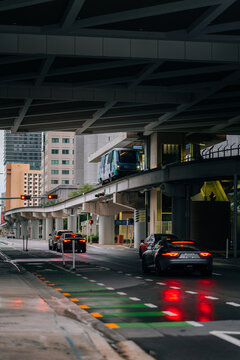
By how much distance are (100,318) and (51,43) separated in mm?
18986

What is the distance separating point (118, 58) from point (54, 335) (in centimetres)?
2143

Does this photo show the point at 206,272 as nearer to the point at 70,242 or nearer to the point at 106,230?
the point at 70,242

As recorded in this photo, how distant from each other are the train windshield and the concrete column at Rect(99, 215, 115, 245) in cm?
1911

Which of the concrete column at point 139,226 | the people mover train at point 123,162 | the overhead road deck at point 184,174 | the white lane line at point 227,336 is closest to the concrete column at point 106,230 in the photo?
the concrete column at point 139,226

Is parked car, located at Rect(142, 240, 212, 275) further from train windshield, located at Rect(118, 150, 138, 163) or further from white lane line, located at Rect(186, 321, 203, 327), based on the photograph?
train windshield, located at Rect(118, 150, 138, 163)

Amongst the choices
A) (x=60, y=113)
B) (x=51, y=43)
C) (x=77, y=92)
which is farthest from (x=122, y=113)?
(x=51, y=43)

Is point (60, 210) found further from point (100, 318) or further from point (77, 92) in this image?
point (100, 318)

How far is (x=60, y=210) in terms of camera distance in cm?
10912

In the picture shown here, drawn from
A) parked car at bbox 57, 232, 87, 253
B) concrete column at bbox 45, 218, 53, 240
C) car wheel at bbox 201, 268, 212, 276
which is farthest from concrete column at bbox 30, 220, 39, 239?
car wheel at bbox 201, 268, 212, 276

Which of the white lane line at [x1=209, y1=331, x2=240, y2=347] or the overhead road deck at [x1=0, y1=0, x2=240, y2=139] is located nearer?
the white lane line at [x1=209, y1=331, x2=240, y2=347]

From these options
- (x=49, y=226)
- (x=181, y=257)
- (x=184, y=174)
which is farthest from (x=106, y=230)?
(x=181, y=257)

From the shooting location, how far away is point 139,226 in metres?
63.4

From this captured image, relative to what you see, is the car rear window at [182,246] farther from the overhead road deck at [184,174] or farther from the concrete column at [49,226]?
the concrete column at [49,226]

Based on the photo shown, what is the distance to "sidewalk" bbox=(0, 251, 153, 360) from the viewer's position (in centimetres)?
725
